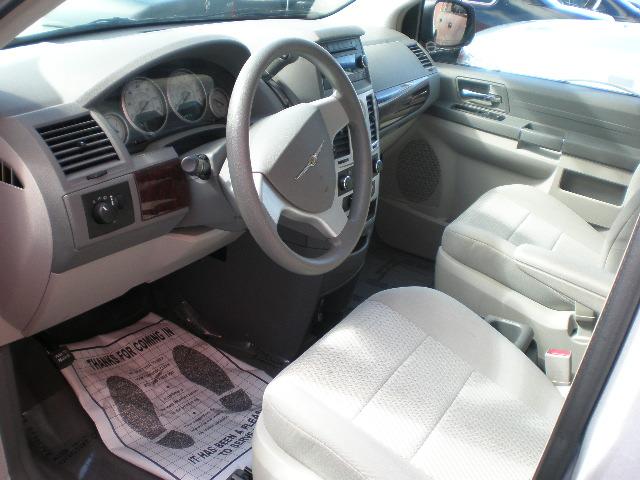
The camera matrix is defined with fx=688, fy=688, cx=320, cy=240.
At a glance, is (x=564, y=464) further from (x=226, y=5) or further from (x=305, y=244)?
(x=226, y=5)

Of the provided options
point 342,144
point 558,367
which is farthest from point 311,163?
point 558,367

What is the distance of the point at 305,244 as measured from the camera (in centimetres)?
185

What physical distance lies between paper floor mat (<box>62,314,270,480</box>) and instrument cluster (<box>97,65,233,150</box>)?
803mm

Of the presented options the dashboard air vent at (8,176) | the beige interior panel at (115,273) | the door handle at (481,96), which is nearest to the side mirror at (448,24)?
the door handle at (481,96)

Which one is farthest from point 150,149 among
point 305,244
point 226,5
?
point 226,5

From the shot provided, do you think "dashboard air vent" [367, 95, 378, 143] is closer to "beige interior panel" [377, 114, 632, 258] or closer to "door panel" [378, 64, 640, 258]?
"door panel" [378, 64, 640, 258]

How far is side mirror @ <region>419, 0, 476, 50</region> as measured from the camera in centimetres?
281

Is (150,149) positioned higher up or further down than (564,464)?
higher up

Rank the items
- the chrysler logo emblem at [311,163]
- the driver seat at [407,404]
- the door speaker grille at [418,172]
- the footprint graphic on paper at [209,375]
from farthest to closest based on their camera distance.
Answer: the door speaker grille at [418,172] < the footprint graphic on paper at [209,375] < the chrysler logo emblem at [311,163] < the driver seat at [407,404]

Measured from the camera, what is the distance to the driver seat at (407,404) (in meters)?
1.12

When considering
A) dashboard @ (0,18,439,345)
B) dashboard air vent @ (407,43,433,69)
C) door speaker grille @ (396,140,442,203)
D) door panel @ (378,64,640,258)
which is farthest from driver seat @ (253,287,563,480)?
dashboard air vent @ (407,43,433,69)

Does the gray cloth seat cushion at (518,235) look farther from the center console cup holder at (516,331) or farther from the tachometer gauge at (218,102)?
the tachometer gauge at (218,102)

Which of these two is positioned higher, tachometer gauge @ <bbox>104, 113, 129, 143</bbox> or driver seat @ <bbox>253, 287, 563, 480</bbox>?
tachometer gauge @ <bbox>104, 113, 129, 143</bbox>

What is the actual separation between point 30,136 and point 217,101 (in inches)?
20.5
